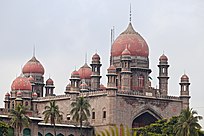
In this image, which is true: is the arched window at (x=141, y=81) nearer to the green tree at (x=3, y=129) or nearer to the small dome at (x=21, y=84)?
the small dome at (x=21, y=84)

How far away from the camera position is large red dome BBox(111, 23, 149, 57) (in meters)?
78.9

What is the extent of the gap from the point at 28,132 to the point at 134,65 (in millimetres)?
15588

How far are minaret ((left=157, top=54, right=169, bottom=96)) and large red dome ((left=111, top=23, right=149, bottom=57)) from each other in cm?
203

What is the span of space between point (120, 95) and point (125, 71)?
9.21 ft

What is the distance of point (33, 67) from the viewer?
9000cm

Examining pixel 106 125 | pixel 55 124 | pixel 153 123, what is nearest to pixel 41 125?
pixel 55 124

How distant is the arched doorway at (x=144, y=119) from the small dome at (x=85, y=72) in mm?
13489

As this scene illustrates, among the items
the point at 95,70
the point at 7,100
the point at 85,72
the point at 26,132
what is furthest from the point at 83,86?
the point at 26,132

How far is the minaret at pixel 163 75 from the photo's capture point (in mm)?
78500

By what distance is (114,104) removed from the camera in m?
75.1

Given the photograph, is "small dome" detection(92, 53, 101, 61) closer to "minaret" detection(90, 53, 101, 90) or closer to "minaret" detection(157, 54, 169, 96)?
"minaret" detection(90, 53, 101, 90)

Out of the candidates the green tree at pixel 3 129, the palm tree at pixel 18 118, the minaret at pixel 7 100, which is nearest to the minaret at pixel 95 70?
the minaret at pixel 7 100

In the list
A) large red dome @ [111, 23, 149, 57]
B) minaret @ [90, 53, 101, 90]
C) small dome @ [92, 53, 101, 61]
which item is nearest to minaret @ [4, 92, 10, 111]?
minaret @ [90, 53, 101, 90]

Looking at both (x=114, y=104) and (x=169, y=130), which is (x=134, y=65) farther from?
(x=169, y=130)
